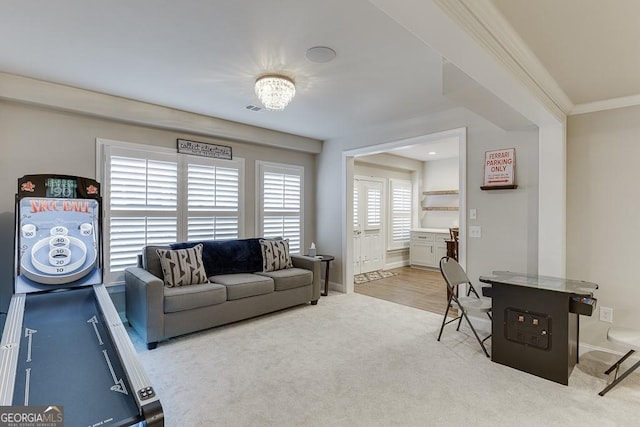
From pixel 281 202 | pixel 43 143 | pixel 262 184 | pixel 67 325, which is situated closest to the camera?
pixel 67 325

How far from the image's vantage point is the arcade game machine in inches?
56.6

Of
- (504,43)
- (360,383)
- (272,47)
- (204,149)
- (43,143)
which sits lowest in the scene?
(360,383)

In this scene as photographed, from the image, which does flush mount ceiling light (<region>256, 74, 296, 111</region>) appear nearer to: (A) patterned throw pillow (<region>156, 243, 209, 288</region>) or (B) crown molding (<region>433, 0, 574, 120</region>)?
(B) crown molding (<region>433, 0, 574, 120</region>)

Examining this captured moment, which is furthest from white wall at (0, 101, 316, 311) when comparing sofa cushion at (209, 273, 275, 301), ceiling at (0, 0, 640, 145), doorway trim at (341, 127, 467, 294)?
doorway trim at (341, 127, 467, 294)

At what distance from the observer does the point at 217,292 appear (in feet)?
11.6

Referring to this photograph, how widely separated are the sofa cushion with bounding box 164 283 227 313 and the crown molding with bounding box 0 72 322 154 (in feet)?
6.54

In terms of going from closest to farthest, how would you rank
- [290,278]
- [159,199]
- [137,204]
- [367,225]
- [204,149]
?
[137,204]
[159,199]
[290,278]
[204,149]
[367,225]

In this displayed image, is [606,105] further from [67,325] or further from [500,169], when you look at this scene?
[67,325]

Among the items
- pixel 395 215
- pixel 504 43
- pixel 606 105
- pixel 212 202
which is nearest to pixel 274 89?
pixel 504 43

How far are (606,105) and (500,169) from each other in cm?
101

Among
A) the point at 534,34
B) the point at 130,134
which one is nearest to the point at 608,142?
the point at 534,34

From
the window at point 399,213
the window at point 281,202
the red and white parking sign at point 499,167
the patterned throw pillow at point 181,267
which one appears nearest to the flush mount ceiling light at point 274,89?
the patterned throw pillow at point 181,267

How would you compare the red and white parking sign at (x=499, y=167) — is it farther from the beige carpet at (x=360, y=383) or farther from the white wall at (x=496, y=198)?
the beige carpet at (x=360, y=383)

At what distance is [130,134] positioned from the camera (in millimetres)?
3850
